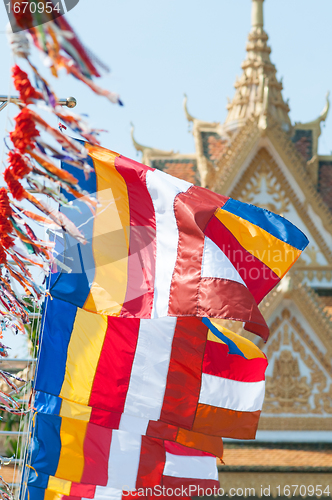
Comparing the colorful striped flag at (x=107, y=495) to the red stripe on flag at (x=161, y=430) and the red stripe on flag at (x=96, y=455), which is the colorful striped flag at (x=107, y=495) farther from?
the red stripe on flag at (x=161, y=430)

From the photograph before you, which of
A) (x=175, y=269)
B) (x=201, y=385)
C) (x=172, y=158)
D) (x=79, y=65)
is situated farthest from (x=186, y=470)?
(x=172, y=158)

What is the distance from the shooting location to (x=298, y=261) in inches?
648

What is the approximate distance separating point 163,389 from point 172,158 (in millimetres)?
12221

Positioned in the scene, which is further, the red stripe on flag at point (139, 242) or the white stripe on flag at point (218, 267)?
the red stripe on flag at point (139, 242)

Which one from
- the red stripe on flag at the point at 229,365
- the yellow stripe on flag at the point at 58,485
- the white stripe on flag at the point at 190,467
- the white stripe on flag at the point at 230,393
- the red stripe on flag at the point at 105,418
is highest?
the red stripe on flag at the point at 229,365

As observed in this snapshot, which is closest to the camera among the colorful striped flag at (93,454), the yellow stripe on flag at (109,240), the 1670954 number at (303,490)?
the yellow stripe on flag at (109,240)

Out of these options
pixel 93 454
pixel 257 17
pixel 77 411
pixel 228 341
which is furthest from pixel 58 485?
pixel 257 17

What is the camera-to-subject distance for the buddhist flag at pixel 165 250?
272 inches

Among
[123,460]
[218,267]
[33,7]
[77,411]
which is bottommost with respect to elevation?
[123,460]

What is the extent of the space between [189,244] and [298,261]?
31.6 ft

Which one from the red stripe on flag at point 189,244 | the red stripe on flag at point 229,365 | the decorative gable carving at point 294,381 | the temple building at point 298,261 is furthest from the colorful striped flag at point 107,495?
the decorative gable carving at point 294,381

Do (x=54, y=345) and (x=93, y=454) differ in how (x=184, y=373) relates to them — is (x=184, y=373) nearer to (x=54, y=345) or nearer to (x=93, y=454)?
(x=93, y=454)

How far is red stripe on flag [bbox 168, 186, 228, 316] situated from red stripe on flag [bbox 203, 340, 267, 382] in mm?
1128


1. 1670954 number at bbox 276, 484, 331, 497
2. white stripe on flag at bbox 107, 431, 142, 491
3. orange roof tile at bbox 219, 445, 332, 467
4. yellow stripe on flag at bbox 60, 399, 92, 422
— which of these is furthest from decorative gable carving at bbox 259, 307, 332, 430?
yellow stripe on flag at bbox 60, 399, 92, 422
